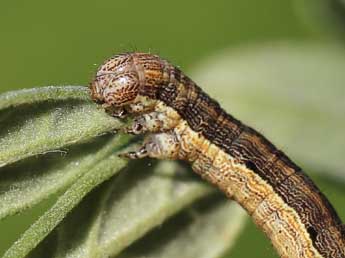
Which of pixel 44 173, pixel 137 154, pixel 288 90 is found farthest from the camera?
pixel 288 90

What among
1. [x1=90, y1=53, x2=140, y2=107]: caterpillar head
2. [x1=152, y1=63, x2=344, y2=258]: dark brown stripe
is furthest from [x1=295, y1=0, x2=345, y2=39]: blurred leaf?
[x1=90, y1=53, x2=140, y2=107]: caterpillar head

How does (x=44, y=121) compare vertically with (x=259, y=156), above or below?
above

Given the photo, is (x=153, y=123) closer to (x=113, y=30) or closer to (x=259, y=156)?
(x=259, y=156)

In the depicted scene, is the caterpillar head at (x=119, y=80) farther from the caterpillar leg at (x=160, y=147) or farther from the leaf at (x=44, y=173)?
the leaf at (x=44, y=173)

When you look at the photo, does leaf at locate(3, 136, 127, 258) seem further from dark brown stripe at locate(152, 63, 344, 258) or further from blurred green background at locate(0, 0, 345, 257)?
blurred green background at locate(0, 0, 345, 257)

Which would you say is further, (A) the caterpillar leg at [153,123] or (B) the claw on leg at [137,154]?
(A) the caterpillar leg at [153,123]

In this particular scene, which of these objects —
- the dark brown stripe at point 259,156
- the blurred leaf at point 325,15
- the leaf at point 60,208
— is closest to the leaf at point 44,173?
the leaf at point 60,208

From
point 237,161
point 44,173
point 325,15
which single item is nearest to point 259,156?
point 237,161

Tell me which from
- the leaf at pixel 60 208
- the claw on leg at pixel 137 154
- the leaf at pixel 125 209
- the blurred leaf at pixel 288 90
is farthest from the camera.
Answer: the blurred leaf at pixel 288 90

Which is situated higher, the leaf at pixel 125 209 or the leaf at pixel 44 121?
the leaf at pixel 44 121
